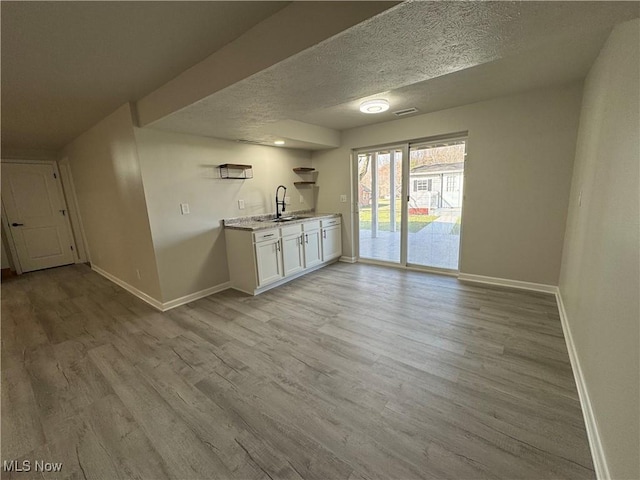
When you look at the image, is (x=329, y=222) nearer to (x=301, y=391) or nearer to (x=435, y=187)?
(x=435, y=187)

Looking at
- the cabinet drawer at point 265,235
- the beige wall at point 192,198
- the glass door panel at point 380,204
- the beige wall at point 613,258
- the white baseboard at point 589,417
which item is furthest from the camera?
the glass door panel at point 380,204

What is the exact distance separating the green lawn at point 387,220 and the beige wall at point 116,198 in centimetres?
333

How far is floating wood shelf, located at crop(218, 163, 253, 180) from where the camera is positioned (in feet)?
11.7

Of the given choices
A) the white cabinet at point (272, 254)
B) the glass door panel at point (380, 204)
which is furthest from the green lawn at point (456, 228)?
the white cabinet at point (272, 254)

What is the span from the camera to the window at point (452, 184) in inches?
144

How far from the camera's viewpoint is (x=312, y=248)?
420 centimetres

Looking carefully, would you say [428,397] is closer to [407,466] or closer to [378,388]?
[378,388]

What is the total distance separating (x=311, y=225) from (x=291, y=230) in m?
0.47

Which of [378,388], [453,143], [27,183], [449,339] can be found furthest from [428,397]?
[27,183]

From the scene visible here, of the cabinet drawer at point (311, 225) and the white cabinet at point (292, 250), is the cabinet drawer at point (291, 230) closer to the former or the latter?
the white cabinet at point (292, 250)

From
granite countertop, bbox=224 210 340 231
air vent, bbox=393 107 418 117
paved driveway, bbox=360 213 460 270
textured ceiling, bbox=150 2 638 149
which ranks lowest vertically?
paved driveway, bbox=360 213 460 270

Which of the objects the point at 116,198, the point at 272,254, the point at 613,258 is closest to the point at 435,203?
the point at 272,254

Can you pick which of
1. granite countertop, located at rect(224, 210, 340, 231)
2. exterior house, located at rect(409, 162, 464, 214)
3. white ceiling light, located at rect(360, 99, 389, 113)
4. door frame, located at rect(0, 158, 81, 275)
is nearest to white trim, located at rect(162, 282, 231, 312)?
granite countertop, located at rect(224, 210, 340, 231)

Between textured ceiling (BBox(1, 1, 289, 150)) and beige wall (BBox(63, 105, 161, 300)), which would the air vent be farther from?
beige wall (BBox(63, 105, 161, 300))
